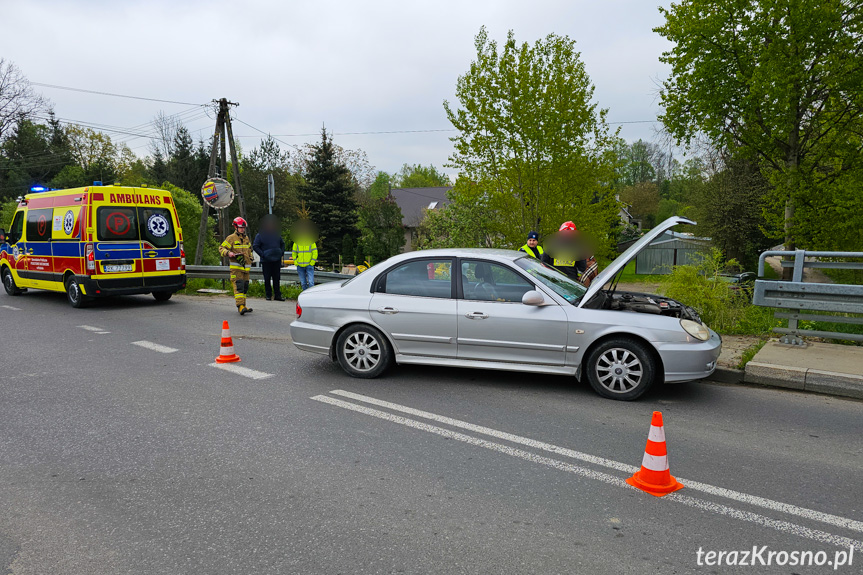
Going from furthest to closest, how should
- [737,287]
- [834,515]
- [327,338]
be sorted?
[737,287], [327,338], [834,515]

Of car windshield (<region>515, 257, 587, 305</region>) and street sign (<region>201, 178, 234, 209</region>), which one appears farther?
street sign (<region>201, 178, 234, 209</region>)

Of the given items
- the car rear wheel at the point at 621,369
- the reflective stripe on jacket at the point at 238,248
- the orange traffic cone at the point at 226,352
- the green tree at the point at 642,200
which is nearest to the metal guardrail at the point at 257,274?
the reflective stripe on jacket at the point at 238,248

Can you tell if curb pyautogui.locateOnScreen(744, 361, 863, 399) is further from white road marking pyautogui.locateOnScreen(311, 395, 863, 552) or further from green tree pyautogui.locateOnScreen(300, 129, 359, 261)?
green tree pyautogui.locateOnScreen(300, 129, 359, 261)

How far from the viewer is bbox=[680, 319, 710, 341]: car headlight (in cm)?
515

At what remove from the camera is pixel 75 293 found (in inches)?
447

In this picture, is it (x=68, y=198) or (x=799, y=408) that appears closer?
(x=799, y=408)

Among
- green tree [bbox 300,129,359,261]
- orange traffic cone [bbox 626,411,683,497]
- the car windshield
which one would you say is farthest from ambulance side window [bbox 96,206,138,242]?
green tree [bbox 300,129,359,261]

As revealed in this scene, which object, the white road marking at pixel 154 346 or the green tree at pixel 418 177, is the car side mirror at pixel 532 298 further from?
the green tree at pixel 418 177

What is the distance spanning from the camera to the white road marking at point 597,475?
291cm

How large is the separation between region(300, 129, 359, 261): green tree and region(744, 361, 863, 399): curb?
113 feet

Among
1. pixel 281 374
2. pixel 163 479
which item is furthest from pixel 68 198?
pixel 163 479

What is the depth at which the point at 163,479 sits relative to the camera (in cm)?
360

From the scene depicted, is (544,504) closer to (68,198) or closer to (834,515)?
(834,515)

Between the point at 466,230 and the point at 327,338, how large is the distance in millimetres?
14068
